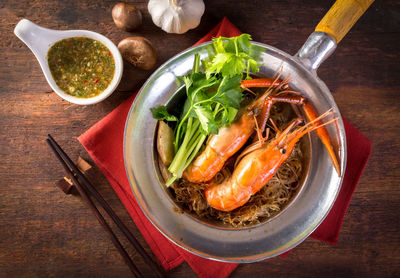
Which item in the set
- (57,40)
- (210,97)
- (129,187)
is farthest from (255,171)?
(57,40)

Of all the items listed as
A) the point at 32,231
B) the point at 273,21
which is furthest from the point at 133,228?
the point at 273,21

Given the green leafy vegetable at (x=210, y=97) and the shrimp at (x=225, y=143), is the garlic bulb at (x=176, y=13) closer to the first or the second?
the green leafy vegetable at (x=210, y=97)

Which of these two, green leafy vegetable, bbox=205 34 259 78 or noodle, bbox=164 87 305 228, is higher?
green leafy vegetable, bbox=205 34 259 78

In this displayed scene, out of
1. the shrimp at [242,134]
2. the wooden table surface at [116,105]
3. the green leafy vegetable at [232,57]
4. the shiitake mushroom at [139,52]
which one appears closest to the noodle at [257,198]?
the shrimp at [242,134]

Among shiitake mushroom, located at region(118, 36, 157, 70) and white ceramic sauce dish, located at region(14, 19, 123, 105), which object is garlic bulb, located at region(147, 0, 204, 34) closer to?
shiitake mushroom, located at region(118, 36, 157, 70)

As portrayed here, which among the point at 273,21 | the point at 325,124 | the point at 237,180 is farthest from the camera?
the point at 273,21

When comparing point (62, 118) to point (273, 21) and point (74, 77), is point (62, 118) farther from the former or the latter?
point (273, 21)

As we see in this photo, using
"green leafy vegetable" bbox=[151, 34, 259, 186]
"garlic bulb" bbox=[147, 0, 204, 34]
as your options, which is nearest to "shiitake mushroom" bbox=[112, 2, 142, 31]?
"garlic bulb" bbox=[147, 0, 204, 34]
